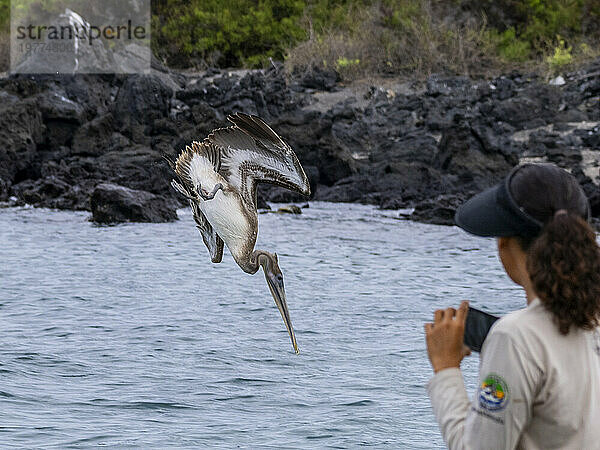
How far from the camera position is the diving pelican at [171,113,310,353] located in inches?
206

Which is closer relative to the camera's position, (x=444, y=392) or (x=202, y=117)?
(x=444, y=392)

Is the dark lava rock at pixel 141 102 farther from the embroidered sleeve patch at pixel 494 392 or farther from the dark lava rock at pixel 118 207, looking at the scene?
the embroidered sleeve patch at pixel 494 392

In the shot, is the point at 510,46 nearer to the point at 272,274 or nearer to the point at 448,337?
the point at 272,274

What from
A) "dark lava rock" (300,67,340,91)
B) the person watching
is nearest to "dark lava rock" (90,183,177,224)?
"dark lava rock" (300,67,340,91)

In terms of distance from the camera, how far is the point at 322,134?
21391 mm

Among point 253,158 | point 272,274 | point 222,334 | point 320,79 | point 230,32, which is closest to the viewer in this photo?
point 253,158

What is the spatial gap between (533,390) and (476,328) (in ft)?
0.76

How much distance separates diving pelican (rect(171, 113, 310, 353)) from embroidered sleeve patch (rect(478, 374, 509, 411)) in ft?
10.6

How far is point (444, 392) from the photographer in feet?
6.82

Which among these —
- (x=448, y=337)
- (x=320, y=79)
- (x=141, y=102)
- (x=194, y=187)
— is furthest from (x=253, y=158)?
(x=320, y=79)

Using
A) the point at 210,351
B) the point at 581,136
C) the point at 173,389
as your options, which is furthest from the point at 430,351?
the point at 581,136

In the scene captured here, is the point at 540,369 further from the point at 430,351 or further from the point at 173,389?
the point at 173,389

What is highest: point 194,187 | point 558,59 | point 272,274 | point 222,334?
point 558,59

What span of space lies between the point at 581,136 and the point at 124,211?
9.61 metres
